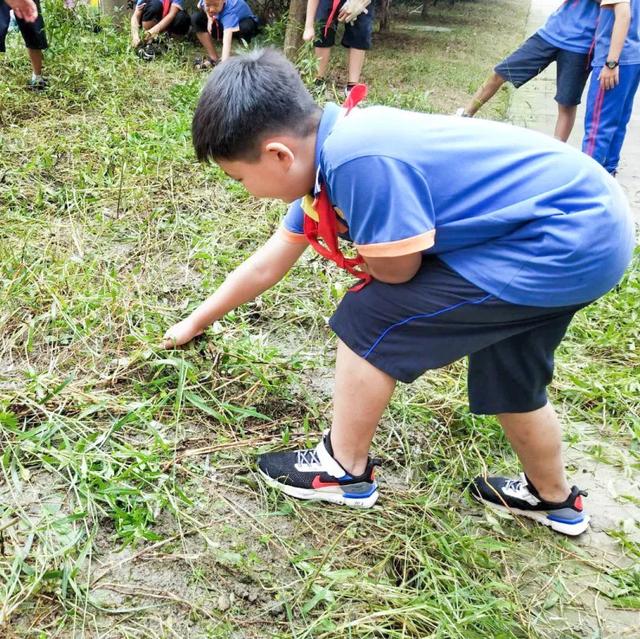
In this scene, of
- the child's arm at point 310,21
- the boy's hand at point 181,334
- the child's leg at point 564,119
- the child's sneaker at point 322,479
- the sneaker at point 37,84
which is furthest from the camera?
the child's arm at point 310,21

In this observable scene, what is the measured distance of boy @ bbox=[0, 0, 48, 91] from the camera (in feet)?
14.0

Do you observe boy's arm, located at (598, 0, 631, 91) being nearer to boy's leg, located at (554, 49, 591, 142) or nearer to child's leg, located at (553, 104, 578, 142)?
boy's leg, located at (554, 49, 591, 142)

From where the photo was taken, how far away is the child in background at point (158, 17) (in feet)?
20.9

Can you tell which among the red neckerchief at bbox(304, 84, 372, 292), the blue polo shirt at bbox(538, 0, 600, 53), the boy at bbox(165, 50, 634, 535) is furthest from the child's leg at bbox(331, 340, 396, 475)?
the blue polo shirt at bbox(538, 0, 600, 53)

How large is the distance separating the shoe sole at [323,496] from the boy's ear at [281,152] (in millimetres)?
846

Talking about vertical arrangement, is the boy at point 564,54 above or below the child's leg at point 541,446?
above

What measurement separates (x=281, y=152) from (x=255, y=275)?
541 millimetres

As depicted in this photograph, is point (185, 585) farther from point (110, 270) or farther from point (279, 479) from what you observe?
point (110, 270)

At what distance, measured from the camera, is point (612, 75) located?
352cm

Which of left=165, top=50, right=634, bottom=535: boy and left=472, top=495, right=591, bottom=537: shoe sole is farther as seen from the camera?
left=472, top=495, right=591, bottom=537: shoe sole

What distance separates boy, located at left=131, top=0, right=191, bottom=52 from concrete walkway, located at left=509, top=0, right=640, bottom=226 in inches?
132

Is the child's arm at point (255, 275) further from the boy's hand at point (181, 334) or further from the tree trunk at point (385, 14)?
the tree trunk at point (385, 14)

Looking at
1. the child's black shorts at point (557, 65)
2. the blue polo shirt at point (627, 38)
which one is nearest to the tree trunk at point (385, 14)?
the child's black shorts at point (557, 65)

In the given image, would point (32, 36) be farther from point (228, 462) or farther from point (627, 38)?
point (228, 462)
